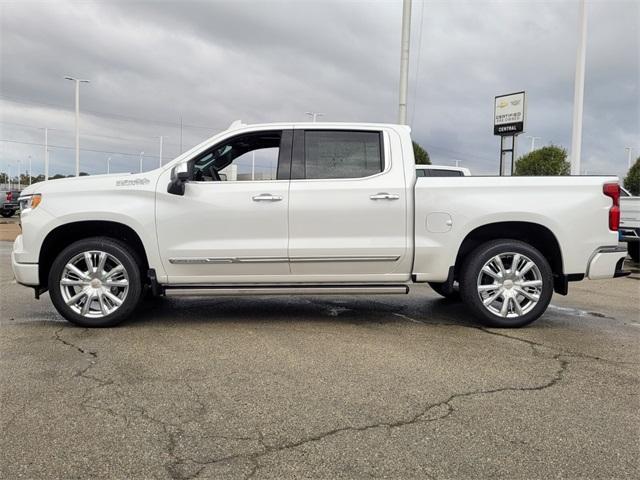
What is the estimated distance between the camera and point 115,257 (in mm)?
5273

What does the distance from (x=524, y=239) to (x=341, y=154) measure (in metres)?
2.12

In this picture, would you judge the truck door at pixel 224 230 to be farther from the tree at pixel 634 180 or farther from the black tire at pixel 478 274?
the tree at pixel 634 180

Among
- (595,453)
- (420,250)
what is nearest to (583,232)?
(420,250)

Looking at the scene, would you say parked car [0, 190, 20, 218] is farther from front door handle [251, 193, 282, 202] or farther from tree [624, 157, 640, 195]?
tree [624, 157, 640, 195]

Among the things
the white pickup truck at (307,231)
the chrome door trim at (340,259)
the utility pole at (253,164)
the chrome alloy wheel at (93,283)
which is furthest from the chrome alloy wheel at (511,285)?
the chrome alloy wheel at (93,283)

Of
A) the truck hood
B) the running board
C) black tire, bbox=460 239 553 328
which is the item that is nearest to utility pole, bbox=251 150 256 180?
the truck hood

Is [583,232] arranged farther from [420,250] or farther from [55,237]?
[55,237]

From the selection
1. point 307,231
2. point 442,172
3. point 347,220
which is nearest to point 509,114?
point 442,172

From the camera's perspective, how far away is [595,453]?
2.88 metres

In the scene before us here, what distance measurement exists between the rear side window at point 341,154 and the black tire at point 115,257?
6.11 ft

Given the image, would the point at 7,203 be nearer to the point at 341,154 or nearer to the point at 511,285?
the point at 341,154

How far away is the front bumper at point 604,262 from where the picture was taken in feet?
17.9

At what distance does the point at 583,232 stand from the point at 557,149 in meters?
39.8

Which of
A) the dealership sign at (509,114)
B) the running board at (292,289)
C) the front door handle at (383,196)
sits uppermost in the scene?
the dealership sign at (509,114)
